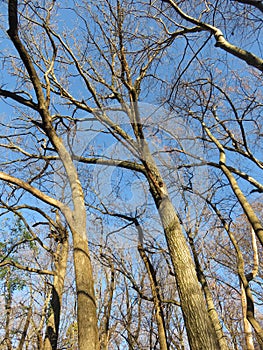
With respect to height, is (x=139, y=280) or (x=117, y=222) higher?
(x=139, y=280)

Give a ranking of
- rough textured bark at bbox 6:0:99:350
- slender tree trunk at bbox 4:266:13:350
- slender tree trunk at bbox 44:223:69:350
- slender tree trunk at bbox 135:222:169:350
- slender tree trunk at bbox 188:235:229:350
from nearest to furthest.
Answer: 1. rough textured bark at bbox 6:0:99:350
2. slender tree trunk at bbox 135:222:169:350
3. slender tree trunk at bbox 188:235:229:350
4. slender tree trunk at bbox 44:223:69:350
5. slender tree trunk at bbox 4:266:13:350

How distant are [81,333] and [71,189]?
1.72 metres

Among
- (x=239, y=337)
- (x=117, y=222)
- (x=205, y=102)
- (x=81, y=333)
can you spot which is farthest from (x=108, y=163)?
(x=239, y=337)

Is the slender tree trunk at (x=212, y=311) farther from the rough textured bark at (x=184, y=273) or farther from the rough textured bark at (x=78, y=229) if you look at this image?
the rough textured bark at (x=78, y=229)

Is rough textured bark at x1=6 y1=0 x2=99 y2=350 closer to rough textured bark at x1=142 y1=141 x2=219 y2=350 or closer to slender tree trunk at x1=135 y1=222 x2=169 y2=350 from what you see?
rough textured bark at x1=142 y1=141 x2=219 y2=350

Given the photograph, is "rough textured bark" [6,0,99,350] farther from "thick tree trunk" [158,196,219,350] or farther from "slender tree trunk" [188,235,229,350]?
"slender tree trunk" [188,235,229,350]

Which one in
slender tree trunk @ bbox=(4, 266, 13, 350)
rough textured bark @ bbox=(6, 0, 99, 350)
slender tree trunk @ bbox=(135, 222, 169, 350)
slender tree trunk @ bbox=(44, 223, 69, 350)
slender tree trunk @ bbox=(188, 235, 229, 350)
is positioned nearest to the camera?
rough textured bark @ bbox=(6, 0, 99, 350)

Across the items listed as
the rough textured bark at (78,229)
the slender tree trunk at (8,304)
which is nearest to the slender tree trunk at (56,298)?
the slender tree trunk at (8,304)

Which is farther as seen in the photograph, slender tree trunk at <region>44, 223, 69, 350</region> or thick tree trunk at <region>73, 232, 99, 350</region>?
slender tree trunk at <region>44, 223, 69, 350</region>

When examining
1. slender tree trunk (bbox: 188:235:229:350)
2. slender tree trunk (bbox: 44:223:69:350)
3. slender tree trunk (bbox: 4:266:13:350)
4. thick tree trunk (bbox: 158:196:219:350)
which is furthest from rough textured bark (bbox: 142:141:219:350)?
slender tree trunk (bbox: 4:266:13:350)

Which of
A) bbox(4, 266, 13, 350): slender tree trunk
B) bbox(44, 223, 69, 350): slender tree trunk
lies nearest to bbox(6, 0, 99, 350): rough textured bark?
bbox(44, 223, 69, 350): slender tree trunk

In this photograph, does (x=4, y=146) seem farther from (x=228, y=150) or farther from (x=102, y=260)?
(x=228, y=150)

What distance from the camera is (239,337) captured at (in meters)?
12.5

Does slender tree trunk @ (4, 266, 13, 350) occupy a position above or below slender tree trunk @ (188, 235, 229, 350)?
above
